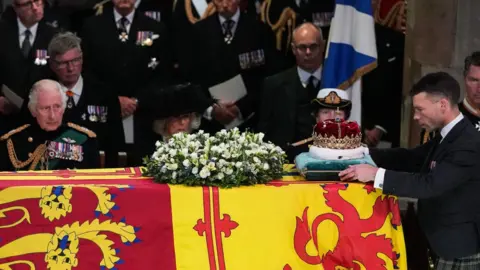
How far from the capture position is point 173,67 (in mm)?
6863

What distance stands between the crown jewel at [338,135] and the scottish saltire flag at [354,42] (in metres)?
1.68

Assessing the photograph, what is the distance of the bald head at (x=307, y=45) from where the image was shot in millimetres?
6285

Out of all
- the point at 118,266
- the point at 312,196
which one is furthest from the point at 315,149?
the point at 118,266

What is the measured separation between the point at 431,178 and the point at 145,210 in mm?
1254

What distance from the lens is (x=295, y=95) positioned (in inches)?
247

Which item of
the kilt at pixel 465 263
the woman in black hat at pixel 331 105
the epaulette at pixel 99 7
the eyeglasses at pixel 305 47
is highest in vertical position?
the epaulette at pixel 99 7

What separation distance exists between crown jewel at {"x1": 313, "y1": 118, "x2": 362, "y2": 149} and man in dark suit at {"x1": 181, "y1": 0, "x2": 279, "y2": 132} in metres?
1.97

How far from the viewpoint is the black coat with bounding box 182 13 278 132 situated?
22.2 feet

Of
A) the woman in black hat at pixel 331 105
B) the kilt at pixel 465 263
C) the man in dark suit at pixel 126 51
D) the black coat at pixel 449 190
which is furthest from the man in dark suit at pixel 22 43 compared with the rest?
the kilt at pixel 465 263

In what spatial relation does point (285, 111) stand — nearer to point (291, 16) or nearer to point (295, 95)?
point (295, 95)

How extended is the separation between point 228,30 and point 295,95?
0.81 metres

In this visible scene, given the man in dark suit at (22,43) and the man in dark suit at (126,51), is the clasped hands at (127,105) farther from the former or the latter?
the man in dark suit at (22,43)

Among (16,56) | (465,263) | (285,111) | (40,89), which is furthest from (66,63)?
(465,263)

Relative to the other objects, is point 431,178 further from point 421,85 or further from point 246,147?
point 246,147
